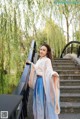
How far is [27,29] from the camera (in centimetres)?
1131

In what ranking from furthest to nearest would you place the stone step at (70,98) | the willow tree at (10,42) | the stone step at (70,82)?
1. the willow tree at (10,42)
2. the stone step at (70,82)
3. the stone step at (70,98)

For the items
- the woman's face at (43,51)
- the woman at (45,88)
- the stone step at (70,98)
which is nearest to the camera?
the woman at (45,88)

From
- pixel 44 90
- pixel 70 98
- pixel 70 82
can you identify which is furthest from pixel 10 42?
pixel 44 90

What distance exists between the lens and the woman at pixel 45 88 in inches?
149

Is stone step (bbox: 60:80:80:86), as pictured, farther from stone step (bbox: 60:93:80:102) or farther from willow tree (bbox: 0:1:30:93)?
willow tree (bbox: 0:1:30:93)

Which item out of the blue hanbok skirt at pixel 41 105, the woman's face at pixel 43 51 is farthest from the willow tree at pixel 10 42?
the blue hanbok skirt at pixel 41 105

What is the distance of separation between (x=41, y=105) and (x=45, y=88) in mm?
234

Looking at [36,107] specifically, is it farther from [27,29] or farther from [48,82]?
[27,29]

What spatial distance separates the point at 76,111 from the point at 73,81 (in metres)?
1.80

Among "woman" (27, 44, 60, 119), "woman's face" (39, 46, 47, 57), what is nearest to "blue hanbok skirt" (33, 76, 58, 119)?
"woman" (27, 44, 60, 119)

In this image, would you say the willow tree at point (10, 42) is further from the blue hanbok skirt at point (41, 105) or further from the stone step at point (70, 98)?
the blue hanbok skirt at point (41, 105)

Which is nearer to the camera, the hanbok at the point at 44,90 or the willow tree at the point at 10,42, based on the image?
the hanbok at the point at 44,90

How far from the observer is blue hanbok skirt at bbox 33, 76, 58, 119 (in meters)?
3.82

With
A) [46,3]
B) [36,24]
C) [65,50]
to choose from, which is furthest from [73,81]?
[65,50]
